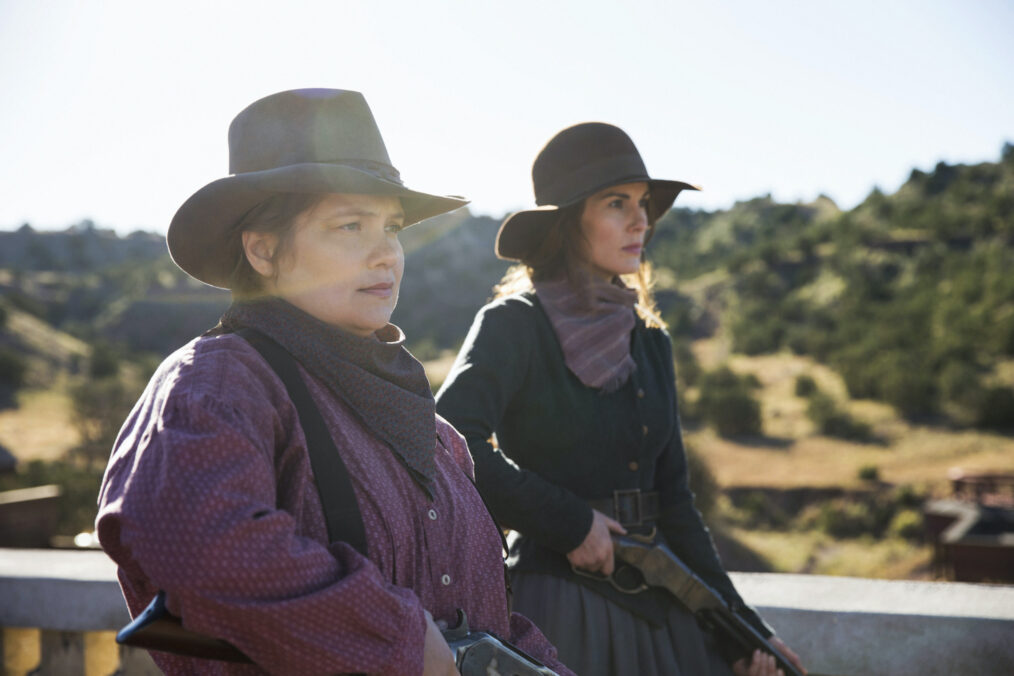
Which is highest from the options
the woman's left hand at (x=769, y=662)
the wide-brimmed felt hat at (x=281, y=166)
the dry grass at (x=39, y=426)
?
the wide-brimmed felt hat at (x=281, y=166)

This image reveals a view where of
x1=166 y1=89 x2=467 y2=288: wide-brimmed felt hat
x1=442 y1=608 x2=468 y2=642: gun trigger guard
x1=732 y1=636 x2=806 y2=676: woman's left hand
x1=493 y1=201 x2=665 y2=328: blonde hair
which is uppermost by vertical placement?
x1=166 y1=89 x2=467 y2=288: wide-brimmed felt hat

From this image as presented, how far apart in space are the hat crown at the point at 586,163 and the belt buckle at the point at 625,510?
864mm

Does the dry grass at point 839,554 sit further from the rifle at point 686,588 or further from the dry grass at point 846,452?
the rifle at point 686,588

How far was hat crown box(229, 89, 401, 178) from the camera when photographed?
1.56 metres

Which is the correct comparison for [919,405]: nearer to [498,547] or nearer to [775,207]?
[498,547]

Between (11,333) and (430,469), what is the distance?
45.3 m

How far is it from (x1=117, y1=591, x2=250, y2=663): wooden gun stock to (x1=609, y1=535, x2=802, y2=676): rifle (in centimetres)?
130

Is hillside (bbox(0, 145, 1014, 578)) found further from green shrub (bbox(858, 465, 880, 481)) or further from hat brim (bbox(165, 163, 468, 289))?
hat brim (bbox(165, 163, 468, 289))

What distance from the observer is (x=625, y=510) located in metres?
2.46

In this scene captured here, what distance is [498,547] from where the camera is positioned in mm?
1722

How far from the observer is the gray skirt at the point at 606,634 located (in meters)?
2.25

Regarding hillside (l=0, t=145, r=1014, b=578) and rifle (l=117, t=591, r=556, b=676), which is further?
hillside (l=0, t=145, r=1014, b=578)

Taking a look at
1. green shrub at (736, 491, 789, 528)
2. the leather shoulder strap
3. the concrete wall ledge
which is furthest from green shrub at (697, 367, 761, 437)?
the leather shoulder strap

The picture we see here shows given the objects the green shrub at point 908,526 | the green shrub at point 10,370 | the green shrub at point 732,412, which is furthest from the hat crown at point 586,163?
the green shrub at point 10,370
